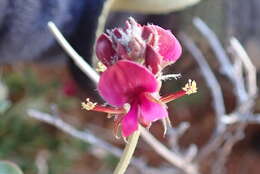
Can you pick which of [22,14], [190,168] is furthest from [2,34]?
[190,168]

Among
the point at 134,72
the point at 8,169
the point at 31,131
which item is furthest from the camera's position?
the point at 31,131

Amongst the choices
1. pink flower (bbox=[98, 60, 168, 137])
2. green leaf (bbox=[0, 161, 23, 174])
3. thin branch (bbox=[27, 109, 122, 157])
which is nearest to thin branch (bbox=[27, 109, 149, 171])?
thin branch (bbox=[27, 109, 122, 157])

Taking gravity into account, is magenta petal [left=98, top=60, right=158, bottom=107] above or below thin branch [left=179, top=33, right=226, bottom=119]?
above

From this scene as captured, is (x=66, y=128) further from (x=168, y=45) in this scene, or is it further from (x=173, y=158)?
(x=168, y=45)

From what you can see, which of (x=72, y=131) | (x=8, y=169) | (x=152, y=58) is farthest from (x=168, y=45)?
(x=72, y=131)

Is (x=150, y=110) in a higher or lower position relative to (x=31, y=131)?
higher

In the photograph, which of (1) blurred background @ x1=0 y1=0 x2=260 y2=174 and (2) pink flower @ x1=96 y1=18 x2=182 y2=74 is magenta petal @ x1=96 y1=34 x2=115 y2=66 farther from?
(1) blurred background @ x1=0 y1=0 x2=260 y2=174
